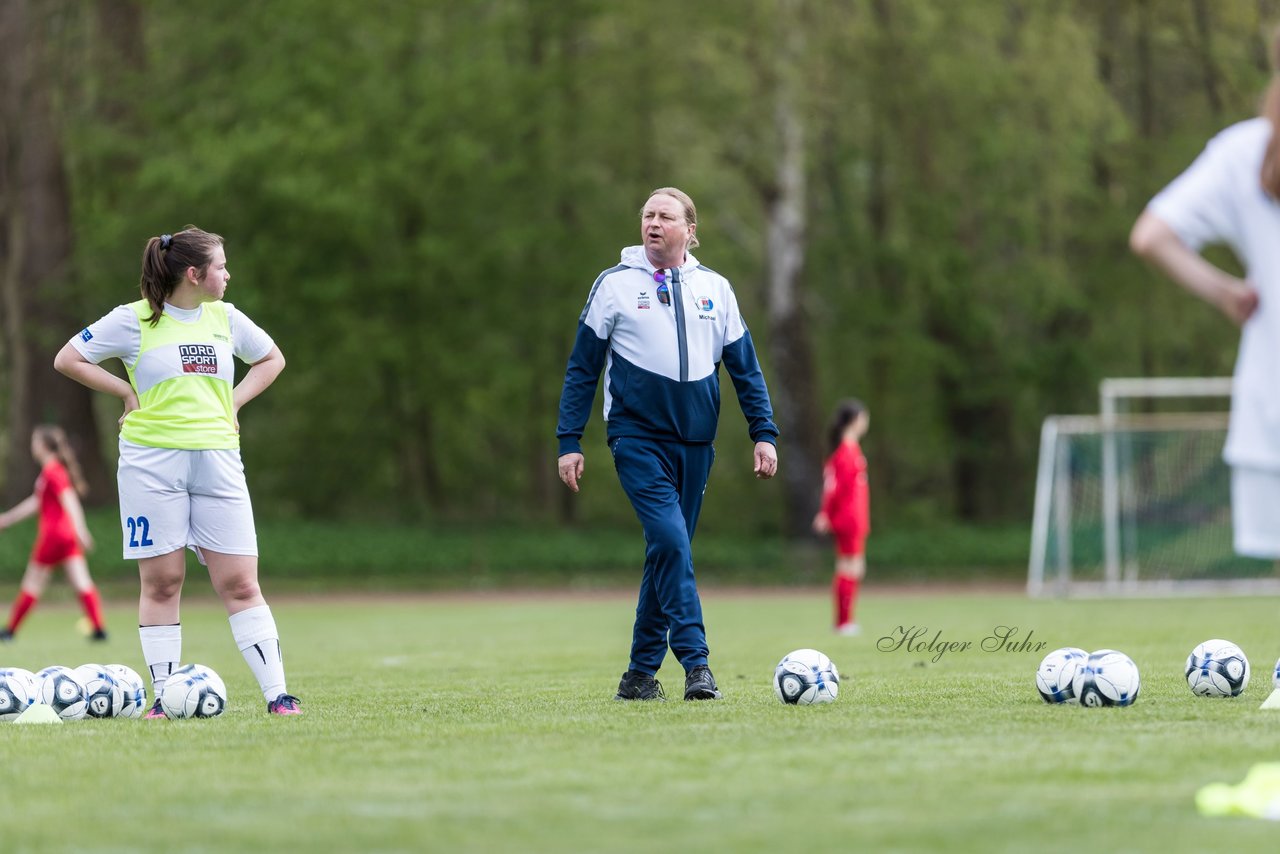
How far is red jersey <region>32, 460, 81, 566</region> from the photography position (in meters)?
17.0

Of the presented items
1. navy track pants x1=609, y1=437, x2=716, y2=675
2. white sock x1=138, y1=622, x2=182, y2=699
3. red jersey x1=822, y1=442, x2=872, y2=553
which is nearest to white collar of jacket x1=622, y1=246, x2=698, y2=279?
navy track pants x1=609, y1=437, x2=716, y2=675

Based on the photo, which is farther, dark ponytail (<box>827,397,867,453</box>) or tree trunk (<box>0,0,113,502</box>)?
tree trunk (<box>0,0,113,502</box>)

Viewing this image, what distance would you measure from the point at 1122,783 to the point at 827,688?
2836 mm

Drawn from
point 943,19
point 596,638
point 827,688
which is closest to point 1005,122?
point 943,19

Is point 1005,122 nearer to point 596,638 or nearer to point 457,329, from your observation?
point 457,329

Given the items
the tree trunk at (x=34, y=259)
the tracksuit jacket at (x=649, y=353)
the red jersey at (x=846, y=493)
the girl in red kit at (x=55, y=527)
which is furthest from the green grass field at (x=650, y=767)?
the tree trunk at (x=34, y=259)

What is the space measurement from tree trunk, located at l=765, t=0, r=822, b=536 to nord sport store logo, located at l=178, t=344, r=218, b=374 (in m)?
23.5

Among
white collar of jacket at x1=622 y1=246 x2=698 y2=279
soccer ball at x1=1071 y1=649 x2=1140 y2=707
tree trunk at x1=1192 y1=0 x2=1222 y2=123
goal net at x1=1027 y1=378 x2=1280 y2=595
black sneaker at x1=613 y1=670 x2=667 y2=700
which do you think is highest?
tree trunk at x1=1192 y1=0 x2=1222 y2=123

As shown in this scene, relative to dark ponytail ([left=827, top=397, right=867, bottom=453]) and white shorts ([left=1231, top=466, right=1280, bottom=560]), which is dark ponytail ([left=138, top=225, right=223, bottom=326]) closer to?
white shorts ([left=1231, top=466, right=1280, bottom=560])

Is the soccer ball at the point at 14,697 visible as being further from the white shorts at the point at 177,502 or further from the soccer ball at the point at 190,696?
the white shorts at the point at 177,502

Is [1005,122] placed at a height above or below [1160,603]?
above

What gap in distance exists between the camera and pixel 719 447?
1553 inches

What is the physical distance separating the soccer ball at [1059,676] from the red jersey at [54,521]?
1118 centimetres
